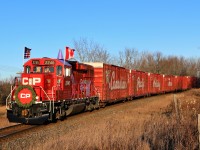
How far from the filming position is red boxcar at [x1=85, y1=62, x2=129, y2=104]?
76.0 feet

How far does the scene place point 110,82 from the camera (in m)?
25.2

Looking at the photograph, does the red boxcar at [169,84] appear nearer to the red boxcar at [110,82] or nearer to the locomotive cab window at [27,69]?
the red boxcar at [110,82]

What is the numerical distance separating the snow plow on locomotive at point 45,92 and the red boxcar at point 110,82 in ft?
13.8

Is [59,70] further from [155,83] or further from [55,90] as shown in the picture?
[155,83]

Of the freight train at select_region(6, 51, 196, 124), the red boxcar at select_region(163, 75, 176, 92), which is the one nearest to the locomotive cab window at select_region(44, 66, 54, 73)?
the freight train at select_region(6, 51, 196, 124)

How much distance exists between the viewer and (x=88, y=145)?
8656 mm

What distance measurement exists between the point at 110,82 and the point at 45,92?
10.8 m

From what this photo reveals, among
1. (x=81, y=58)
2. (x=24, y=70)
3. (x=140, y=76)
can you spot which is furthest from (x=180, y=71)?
(x=24, y=70)

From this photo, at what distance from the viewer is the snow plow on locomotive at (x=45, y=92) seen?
1462 cm

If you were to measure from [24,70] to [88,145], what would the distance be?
8.86 meters

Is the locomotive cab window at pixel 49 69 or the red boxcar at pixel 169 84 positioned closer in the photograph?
the locomotive cab window at pixel 49 69

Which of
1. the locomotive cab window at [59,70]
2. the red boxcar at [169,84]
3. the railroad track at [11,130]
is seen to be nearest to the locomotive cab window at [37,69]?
the locomotive cab window at [59,70]

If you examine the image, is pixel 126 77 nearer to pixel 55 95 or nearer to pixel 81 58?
pixel 55 95

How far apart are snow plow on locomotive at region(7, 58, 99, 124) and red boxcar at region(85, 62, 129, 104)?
4.22 metres
